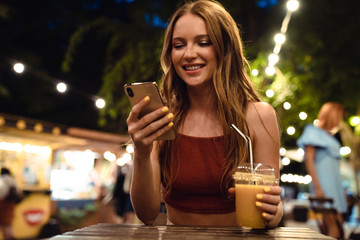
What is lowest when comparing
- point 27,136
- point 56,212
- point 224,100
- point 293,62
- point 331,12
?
point 56,212

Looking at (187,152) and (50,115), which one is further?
(50,115)

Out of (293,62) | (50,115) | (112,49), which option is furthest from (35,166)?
(293,62)

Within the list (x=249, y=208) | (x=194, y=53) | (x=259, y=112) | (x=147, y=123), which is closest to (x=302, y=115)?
(x=259, y=112)

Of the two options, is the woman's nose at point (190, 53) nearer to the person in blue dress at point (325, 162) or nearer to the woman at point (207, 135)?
the woman at point (207, 135)

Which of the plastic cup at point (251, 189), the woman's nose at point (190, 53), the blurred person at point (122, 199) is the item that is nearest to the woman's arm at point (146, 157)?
the plastic cup at point (251, 189)

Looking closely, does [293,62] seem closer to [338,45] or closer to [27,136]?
[338,45]

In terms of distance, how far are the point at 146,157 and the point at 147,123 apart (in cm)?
27

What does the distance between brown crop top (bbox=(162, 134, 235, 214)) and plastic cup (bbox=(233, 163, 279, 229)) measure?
40cm

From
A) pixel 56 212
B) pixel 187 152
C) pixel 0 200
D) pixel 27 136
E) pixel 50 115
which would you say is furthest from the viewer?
pixel 50 115

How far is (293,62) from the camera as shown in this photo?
238 inches

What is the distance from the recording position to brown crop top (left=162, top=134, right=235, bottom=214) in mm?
2000

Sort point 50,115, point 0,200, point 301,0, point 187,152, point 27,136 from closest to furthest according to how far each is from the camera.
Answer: point 187,152 < point 301,0 < point 0,200 < point 27,136 < point 50,115

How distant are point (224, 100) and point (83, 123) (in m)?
14.4

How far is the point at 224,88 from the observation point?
7.14 feet
